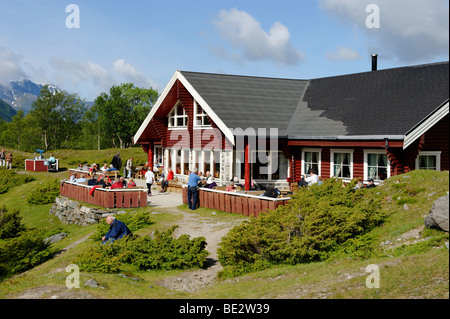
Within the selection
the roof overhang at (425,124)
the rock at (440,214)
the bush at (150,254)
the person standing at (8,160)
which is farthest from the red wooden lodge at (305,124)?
the person standing at (8,160)

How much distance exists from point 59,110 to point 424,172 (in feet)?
264

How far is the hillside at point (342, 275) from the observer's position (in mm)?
7289

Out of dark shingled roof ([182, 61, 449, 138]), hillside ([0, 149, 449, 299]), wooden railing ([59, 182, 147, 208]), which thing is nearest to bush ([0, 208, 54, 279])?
hillside ([0, 149, 449, 299])

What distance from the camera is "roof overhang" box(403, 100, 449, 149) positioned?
18.2 meters

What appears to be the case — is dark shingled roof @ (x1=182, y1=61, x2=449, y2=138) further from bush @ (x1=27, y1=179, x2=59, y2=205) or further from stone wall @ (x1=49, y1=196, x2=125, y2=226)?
bush @ (x1=27, y1=179, x2=59, y2=205)

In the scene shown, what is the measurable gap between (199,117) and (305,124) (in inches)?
250

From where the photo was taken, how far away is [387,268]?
26.4ft

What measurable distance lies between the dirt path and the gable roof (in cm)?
530

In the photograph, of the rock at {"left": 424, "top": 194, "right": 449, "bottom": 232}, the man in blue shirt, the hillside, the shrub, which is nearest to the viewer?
the hillside

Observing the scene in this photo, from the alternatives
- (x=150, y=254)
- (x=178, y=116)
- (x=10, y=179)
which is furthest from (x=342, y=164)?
(x=10, y=179)

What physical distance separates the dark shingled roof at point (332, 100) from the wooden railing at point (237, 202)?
157 inches

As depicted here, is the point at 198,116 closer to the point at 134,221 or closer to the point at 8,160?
the point at 134,221

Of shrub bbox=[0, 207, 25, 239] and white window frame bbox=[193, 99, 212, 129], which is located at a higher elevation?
white window frame bbox=[193, 99, 212, 129]
